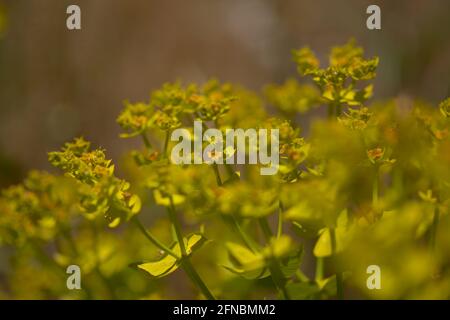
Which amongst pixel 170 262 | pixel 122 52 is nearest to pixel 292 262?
pixel 170 262

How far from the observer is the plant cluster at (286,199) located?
733 mm

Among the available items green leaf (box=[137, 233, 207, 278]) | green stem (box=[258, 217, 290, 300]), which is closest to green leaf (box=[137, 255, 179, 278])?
green leaf (box=[137, 233, 207, 278])

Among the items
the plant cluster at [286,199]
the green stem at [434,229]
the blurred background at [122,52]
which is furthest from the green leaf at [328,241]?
the blurred background at [122,52]

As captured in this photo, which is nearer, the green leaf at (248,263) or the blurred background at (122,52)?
the green leaf at (248,263)

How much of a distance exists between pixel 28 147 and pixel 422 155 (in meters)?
1.67

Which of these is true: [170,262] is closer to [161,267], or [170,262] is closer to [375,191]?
[161,267]

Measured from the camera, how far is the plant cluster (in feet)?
2.41

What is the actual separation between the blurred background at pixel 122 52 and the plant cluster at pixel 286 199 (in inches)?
35.3

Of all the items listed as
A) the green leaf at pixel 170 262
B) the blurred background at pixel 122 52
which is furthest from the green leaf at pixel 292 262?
the blurred background at pixel 122 52

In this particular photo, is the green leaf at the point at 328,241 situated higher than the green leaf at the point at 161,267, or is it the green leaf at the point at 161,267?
the green leaf at the point at 328,241

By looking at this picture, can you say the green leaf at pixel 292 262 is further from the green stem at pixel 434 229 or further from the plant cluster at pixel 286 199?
the green stem at pixel 434 229

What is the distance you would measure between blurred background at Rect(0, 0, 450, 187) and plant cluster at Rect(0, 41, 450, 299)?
0.90 metres

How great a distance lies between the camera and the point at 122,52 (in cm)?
229
